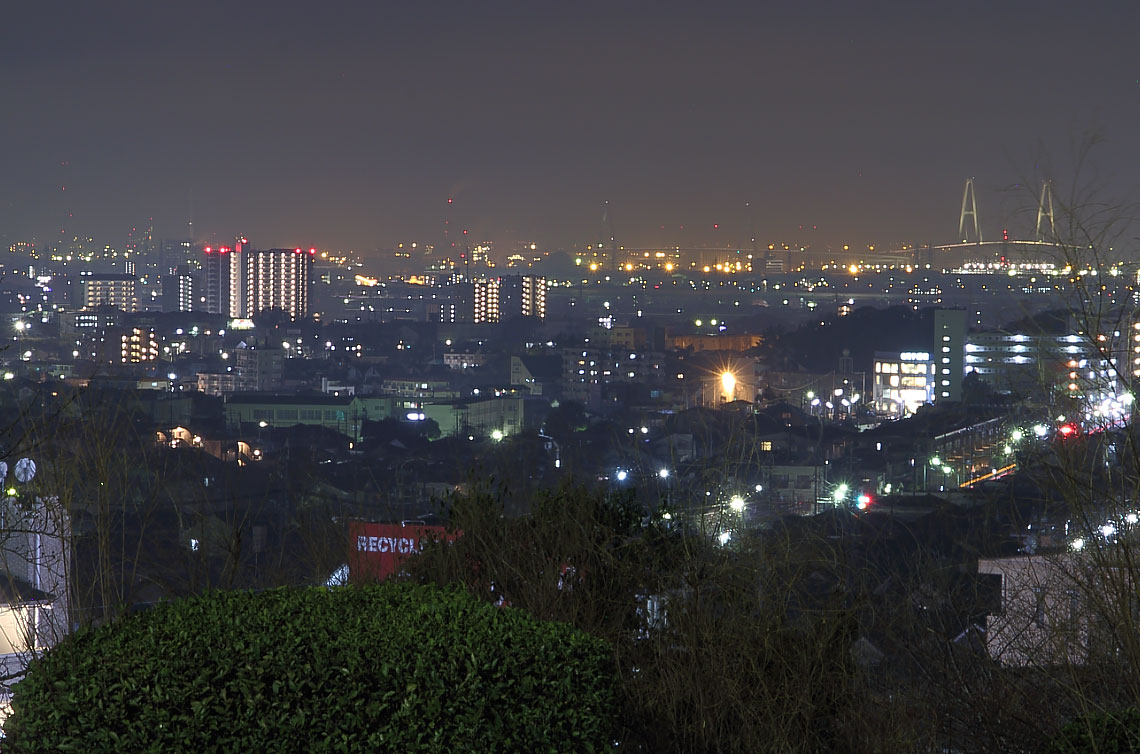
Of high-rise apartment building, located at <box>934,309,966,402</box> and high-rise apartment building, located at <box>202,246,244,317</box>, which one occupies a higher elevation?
high-rise apartment building, located at <box>202,246,244,317</box>

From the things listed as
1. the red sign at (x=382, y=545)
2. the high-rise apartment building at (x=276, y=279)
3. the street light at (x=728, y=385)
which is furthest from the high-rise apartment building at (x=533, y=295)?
the red sign at (x=382, y=545)

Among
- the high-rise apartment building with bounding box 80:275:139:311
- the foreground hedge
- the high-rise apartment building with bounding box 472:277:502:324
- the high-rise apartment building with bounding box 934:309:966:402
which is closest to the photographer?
the foreground hedge

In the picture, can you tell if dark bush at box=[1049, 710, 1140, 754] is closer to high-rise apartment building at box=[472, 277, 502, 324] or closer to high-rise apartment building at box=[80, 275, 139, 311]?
high-rise apartment building at box=[80, 275, 139, 311]

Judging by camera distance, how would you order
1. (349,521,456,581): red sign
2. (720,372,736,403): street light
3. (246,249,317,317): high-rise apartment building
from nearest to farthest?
1. (349,521,456,581): red sign
2. (720,372,736,403): street light
3. (246,249,317,317): high-rise apartment building

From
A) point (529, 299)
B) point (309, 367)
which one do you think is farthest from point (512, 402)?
point (529, 299)

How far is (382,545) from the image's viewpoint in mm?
3531

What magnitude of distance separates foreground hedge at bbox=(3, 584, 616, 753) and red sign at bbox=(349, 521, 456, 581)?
41.7 inches

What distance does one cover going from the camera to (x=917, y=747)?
84.7 inches

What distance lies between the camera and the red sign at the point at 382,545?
2.85 metres

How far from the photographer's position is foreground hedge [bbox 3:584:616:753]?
138 cm

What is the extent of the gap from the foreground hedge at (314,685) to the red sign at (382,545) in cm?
106

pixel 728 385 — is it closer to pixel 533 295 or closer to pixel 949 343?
pixel 949 343

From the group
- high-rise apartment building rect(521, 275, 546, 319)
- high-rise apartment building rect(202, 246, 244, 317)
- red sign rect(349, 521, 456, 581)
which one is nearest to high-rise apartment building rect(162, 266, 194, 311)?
high-rise apartment building rect(202, 246, 244, 317)

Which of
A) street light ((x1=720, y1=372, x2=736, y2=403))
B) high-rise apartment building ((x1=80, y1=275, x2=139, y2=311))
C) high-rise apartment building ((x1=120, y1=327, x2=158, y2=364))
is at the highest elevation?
high-rise apartment building ((x1=80, y1=275, x2=139, y2=311))
